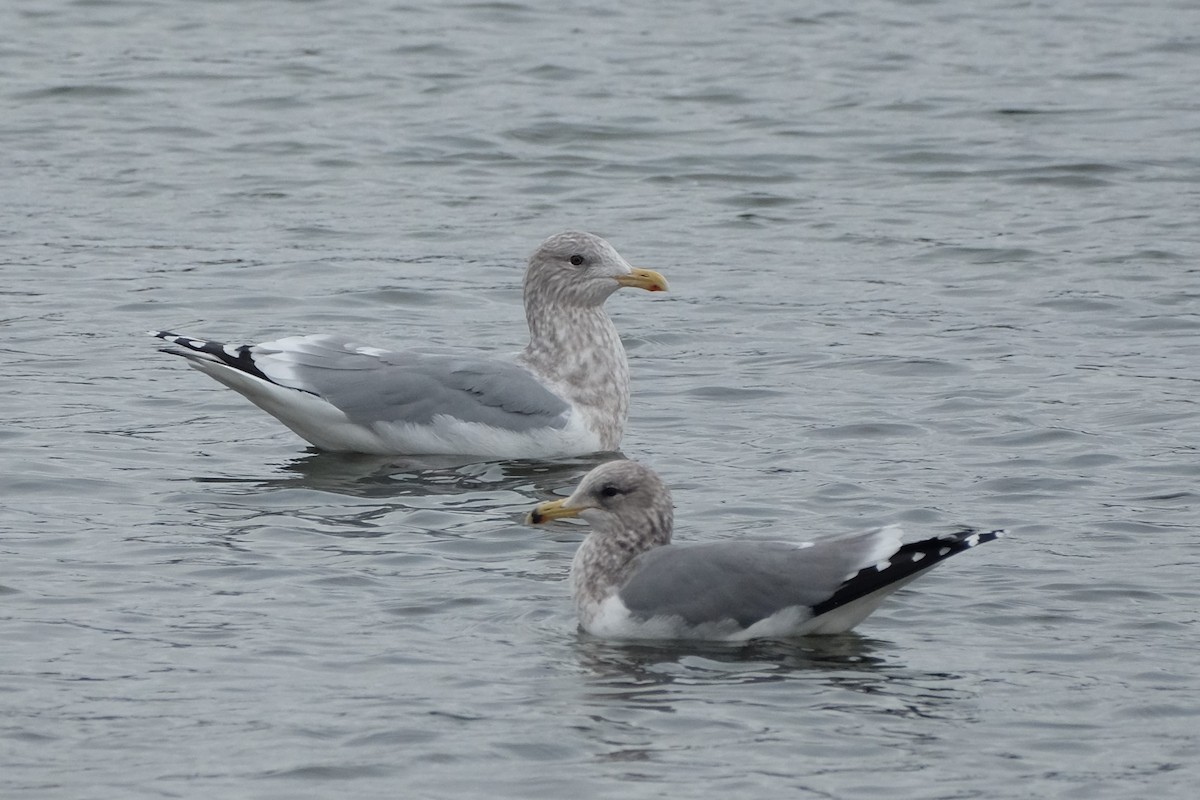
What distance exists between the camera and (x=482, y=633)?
8492 millimetres

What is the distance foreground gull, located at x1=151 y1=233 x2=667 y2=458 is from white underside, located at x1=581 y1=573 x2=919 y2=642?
282cm

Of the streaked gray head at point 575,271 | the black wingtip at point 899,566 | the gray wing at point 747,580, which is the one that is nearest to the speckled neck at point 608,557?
the gray wing at point 747,580

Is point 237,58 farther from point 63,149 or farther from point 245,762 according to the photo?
point 245,762

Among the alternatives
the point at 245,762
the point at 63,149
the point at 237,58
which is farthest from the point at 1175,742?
the point at 237,58

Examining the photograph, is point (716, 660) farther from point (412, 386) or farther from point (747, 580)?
Answer: point (412, 386)

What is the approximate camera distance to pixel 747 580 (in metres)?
8.39

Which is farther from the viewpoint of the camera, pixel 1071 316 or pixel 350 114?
pixel 350 114

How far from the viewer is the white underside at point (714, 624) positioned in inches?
331

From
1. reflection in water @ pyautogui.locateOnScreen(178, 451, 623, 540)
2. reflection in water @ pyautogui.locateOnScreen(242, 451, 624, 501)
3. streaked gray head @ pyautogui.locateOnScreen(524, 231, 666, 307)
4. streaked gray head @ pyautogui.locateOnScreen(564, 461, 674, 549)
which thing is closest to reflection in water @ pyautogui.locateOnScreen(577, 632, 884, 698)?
streaked gray head @ pyautogui.locateOnScreen(564, 461, 674, 549)

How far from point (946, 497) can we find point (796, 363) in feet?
8.96

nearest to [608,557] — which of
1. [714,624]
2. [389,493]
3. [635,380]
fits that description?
[714,624]

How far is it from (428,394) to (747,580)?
318cm

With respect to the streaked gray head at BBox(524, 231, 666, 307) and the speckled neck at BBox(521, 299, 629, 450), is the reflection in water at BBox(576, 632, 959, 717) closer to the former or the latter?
the speckled neck at BBox(521, 299, 629, 450)

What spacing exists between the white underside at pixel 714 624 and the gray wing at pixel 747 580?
0.03 metres
